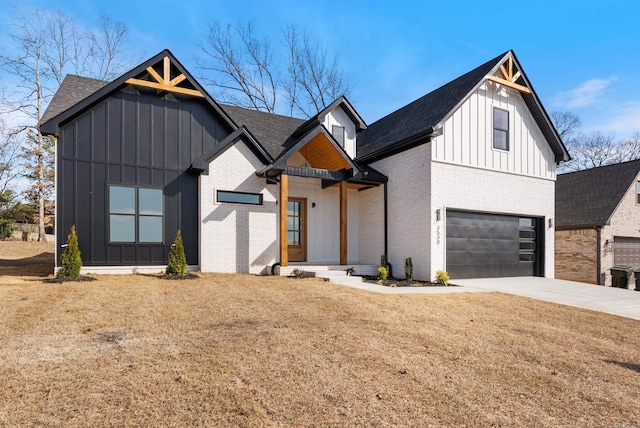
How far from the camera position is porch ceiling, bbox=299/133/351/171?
12.3m

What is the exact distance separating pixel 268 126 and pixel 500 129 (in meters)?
8.68

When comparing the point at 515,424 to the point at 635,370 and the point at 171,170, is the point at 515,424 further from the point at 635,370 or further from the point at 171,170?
the point at 171,170

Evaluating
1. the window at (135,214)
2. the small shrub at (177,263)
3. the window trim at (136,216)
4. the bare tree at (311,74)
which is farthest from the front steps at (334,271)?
the bare tree at (311,74)

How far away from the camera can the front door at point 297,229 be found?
13.4 metres

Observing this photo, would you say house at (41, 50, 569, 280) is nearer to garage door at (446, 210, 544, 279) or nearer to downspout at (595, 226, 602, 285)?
garage door at (446, 210, 544, 279)

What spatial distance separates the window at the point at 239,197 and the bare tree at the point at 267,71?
15.8 m

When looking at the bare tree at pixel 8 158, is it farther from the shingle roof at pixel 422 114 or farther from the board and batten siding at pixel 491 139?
the board and batten siding at pixel 491 139

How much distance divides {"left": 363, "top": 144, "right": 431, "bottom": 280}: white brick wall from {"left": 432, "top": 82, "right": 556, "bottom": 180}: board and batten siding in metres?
0.78

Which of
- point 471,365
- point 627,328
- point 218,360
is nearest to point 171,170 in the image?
point 218,360

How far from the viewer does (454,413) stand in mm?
3045

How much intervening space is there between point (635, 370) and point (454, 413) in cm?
295

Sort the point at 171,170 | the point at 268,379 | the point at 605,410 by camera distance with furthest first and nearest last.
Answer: the point at 171,170, the point at 268,379, the point at 605,410

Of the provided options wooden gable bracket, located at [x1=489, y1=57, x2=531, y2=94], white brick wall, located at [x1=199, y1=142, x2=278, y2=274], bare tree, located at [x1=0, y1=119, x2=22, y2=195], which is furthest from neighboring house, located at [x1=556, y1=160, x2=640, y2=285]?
bare tree, located at [x1=0, y1=119, x2=22, y2=195]

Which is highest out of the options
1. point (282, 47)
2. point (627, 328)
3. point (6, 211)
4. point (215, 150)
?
point (282, 47)
